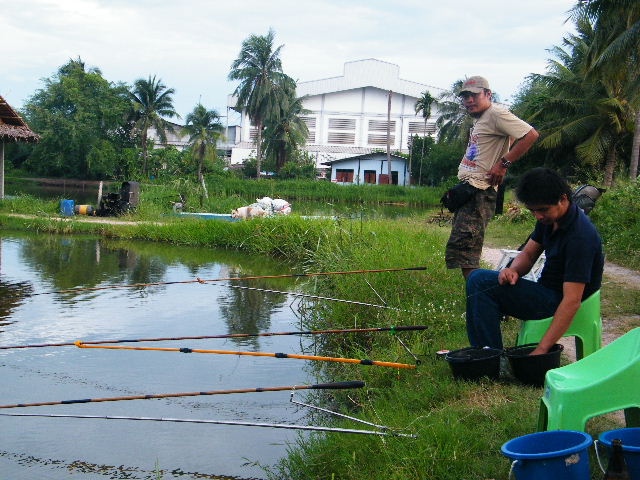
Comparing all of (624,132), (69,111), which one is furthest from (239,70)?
(624,132)

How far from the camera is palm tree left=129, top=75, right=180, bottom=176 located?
51.4 m

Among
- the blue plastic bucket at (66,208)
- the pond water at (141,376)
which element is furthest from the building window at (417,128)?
the pond water at (141,376)

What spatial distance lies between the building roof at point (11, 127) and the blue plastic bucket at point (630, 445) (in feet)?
69.3

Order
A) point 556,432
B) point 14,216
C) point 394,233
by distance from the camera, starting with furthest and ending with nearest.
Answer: point 14,216 → point 394,233 → point 556,432

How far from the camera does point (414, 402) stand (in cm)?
426

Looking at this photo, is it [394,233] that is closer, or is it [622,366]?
[622,366]

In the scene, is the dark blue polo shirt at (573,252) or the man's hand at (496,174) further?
the man's hand at (496,174)

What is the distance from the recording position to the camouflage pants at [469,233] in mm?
5355

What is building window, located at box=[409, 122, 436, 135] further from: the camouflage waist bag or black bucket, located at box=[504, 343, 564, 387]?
black bucket, located at box=[504, 343, 564, 387]

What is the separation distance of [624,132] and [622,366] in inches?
996

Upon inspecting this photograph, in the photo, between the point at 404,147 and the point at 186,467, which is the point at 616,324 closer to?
the point at 186,467

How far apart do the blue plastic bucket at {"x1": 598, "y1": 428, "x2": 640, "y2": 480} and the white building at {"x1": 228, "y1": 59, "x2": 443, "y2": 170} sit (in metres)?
53.2

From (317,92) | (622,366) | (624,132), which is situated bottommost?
(622,366)

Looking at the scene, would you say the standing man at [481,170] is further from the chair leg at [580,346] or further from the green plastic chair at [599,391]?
the green plastic chair at [599,391]
